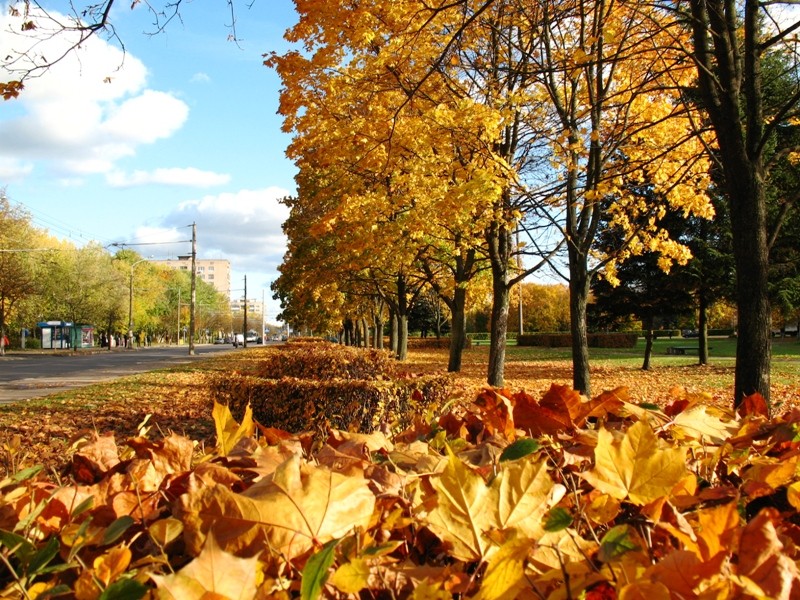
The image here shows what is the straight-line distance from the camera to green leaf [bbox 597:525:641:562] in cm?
65

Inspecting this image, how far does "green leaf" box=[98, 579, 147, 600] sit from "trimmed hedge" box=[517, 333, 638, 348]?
5026cm

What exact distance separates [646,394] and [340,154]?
10.0 meters

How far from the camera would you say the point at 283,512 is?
2.37 ft

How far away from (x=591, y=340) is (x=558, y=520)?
52.9 metres

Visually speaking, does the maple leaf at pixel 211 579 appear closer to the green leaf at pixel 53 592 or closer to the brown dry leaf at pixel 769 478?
the green leaf at pixel 53 592

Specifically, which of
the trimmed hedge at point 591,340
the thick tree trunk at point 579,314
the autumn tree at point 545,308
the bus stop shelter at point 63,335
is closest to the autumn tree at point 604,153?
the thick tree trunk at point 579,314

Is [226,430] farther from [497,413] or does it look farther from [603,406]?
[603,406]

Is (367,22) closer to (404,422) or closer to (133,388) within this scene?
(404,422)

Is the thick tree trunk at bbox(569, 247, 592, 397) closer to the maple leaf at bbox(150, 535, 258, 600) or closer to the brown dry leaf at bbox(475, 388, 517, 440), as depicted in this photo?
the brown dry leaf at bbox(475, 388, 517, 440)

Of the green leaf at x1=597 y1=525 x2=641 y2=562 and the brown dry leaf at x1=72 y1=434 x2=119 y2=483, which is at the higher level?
the green leaf at x1=597 y1=525 x2=641 y2=562

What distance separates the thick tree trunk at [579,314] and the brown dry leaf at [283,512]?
11.1m

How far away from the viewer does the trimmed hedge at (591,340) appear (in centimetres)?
5053

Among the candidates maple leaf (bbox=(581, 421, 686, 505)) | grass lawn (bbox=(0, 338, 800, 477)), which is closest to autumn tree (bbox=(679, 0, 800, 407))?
grass lawn (bbox=(0, 338, 800, 477))

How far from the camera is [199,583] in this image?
58 centimetres
